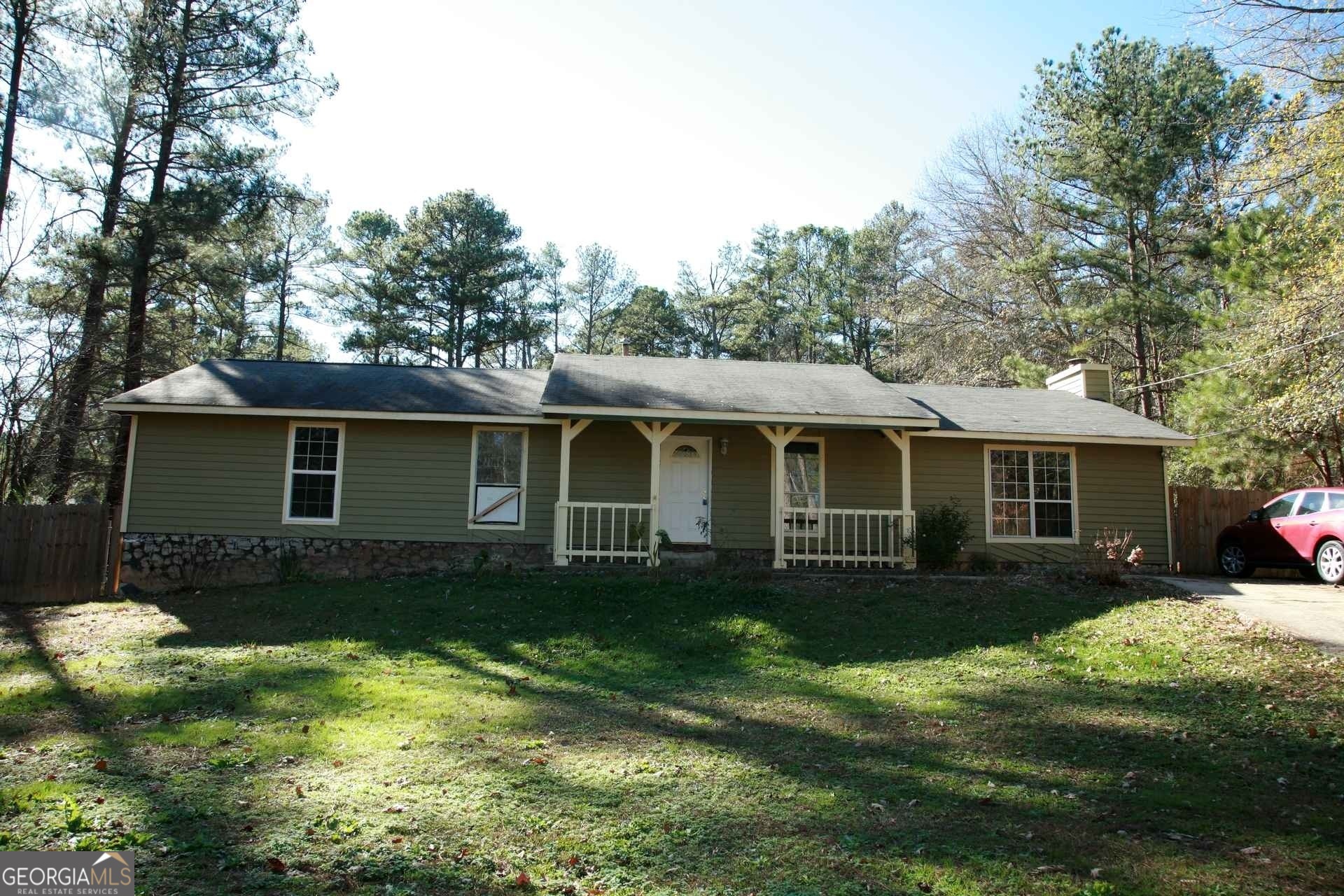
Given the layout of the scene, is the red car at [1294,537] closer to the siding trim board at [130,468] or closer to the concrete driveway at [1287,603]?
the concrete driveway at [1287,603]

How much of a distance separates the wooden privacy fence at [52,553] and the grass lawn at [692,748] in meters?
2.65

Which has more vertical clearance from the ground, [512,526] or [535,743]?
[512,526]

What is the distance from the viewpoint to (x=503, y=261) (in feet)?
103

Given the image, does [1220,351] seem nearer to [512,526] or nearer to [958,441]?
[958,441]

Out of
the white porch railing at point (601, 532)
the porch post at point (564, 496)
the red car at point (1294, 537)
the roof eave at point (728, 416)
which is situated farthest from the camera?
the porch post at point (564, 496)

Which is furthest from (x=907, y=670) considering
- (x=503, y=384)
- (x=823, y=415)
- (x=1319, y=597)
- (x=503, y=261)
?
(x=503, y=261)

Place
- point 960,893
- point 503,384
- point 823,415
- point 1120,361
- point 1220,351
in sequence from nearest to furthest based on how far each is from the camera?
point 960,893 → point 823,415 → point 503,384 → point 1220,351 → point 1120,361

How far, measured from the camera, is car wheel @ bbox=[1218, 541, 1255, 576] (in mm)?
13516

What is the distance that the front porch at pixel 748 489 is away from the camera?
1329 cm

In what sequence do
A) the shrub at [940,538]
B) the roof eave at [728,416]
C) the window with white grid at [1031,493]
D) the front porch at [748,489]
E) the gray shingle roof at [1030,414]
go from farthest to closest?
the window with white grid at [1031,493] < the gray shingle roof at [1030,414] < the front porch at [748,489] < the shrub at [940,538] < the roof eave at [728,416]

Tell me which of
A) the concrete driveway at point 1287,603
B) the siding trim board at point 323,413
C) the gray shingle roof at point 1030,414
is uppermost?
the gray shingle roof at point 1030,414

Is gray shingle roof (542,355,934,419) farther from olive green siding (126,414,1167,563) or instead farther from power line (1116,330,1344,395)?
power line (1116,330,1344,395)

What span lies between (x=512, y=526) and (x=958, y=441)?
766 cm

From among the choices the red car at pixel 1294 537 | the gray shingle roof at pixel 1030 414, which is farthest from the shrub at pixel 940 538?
the red car at pixel 1294 537
